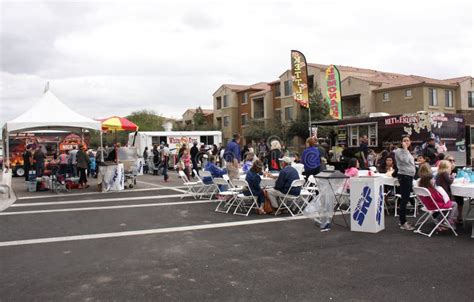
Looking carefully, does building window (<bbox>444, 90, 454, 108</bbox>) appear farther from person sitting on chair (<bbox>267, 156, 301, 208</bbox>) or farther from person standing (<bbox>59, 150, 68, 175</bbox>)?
person standing (<bbox>59, 150, 68, 175</bbox>)

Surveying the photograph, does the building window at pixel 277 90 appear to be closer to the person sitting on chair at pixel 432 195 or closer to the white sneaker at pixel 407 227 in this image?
the white sneaker at pixel 407 227

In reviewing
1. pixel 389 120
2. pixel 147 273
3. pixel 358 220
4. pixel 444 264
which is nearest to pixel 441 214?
pixel 358 220

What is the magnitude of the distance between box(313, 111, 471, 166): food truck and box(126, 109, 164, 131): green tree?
2067 inches

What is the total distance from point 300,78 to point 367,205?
13.1 meters

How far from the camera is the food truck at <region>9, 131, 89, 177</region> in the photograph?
24.1 metres

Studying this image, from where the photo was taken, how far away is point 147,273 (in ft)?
16.5

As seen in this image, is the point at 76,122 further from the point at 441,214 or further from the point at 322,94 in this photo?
the point at 322,94

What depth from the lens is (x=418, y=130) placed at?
599 inches

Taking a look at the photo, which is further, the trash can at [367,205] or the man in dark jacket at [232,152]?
the man in dark jacket at [232,152]

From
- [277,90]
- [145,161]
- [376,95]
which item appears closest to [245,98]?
[277,90]

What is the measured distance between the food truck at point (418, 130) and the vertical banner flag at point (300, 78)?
250 centimetres

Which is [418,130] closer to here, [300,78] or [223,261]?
[300,78]

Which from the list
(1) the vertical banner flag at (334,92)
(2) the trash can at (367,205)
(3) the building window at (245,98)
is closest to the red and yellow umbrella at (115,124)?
(1) the vertical banner flag at (334,92)

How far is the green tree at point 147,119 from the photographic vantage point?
6794 cm
